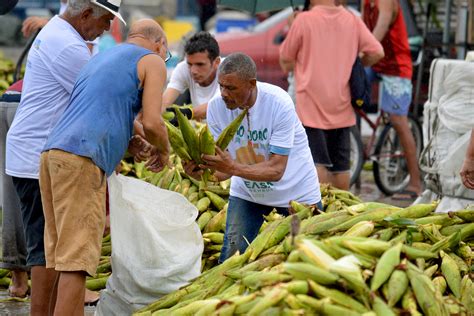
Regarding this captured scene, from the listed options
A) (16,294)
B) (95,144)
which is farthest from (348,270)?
(16,294)

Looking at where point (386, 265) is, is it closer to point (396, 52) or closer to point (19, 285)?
point (19, 285)

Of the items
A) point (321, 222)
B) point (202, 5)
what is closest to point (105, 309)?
point (321, 222)

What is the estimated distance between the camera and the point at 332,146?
10.0 meters

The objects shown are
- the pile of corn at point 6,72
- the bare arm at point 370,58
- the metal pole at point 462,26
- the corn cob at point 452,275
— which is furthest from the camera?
the metal pole at point 462,26

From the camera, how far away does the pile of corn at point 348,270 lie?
16.7 feet

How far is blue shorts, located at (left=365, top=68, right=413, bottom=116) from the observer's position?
11789 millimetres

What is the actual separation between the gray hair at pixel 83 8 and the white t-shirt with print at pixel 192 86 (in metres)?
2.64

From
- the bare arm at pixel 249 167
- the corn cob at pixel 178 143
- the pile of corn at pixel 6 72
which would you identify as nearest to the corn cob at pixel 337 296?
the bare arm at pixel 249 167

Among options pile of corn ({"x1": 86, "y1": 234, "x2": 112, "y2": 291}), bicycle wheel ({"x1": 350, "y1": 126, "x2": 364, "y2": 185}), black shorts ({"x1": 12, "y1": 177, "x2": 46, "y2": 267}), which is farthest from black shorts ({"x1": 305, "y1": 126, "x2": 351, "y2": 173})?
black shorts ({"x1": 12, "y1": 177, "x2": 46, "y2": 267})

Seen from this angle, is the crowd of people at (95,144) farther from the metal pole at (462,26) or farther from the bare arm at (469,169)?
the metal pole at (462,26)

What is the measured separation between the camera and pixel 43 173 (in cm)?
630

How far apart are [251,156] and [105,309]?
1237mm

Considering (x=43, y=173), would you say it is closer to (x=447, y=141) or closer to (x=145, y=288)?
(x=145, y=288)

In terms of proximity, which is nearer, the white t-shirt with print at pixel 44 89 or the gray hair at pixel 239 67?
the gray hair at pixel 239 67
